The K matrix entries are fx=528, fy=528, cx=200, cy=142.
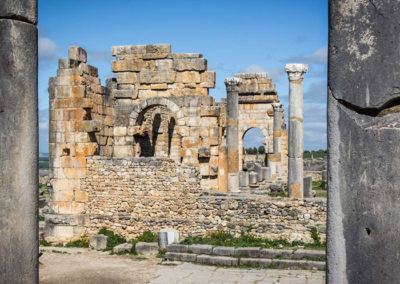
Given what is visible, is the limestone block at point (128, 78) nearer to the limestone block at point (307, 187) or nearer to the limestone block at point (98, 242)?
the limestone block at point (98, 242)

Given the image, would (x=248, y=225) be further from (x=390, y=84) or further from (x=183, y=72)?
(x=390, y=84)

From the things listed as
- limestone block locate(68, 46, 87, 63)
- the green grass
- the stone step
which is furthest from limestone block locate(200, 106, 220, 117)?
the green grass

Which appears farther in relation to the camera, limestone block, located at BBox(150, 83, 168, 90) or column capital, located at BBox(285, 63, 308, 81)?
limestone block, located at BBox(150, 83, 168, 90)

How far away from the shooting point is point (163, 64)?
16.1m

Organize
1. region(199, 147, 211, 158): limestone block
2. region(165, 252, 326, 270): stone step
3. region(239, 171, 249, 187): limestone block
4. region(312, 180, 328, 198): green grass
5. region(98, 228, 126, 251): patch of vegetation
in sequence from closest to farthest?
region(165, 252, 326, 270): stone step < region(98, 228, 126, 251): patch of vegetation < region(199, 147, 211, 158): limestone block < region(239, 171, 249, 187): limestone block < region(312, 180, 328, 198): green grass

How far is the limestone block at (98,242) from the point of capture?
13.2 m

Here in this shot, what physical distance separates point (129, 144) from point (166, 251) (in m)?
4.64

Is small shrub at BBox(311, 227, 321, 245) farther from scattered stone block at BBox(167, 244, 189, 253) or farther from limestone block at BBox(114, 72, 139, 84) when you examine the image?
limestone block at BBox(114, 72, 139, 84)

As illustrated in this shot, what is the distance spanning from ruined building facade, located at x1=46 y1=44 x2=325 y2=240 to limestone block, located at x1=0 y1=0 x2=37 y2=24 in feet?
31.7

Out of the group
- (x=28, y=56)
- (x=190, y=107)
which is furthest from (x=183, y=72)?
(x=28, y=56)

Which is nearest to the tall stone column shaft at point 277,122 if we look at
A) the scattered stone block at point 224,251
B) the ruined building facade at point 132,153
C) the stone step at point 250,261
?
the ruined building facade at point 132,153

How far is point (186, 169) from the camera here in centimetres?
1387

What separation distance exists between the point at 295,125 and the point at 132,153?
490cm

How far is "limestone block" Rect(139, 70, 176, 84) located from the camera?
15977 millimetres
